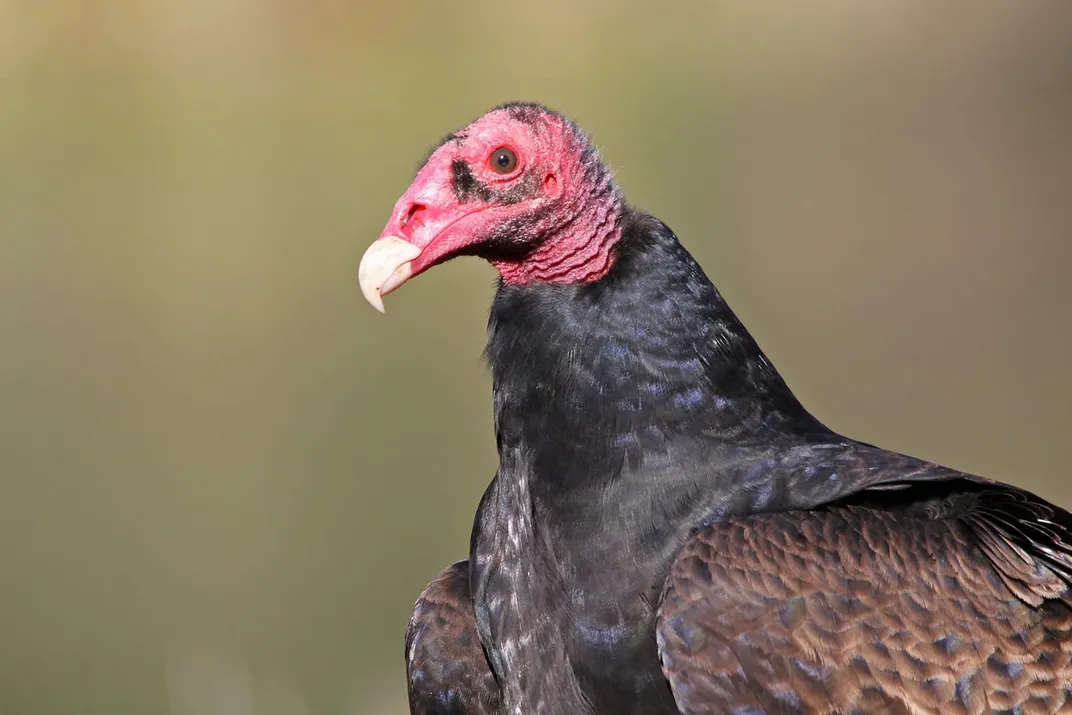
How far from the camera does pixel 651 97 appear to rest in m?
5.77

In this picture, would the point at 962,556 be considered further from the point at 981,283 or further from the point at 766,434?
the point at 981,283

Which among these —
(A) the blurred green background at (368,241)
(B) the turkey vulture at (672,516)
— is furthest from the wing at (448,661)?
(A) the blurred green background at (368,241)

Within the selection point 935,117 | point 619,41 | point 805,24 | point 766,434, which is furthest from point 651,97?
point 766,434

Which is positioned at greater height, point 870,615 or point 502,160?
point 502,160

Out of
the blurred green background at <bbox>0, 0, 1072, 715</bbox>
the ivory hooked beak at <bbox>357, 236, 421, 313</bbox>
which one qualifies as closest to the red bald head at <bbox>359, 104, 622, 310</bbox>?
the ivory hooked beak at <bbox>357, 236, 421, 313</bbox>

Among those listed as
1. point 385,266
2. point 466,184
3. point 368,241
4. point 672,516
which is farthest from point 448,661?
point 368,241

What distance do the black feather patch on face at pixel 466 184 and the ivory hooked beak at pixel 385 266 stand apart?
0.42ft

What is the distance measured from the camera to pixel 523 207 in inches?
84.9

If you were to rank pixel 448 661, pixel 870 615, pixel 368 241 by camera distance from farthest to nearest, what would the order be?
pixel 368 241
pixel 448 661
pixel 870 615

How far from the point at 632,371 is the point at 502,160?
0.44 m

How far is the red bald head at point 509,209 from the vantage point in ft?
6.91

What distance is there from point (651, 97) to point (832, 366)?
1.49 meters

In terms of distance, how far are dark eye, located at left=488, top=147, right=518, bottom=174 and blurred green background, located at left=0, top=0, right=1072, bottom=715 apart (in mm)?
2842

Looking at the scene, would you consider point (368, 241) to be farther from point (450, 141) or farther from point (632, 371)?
point (632, 371)
